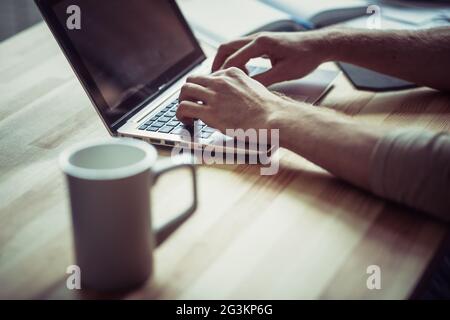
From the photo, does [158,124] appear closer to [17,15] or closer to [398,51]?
[398,51]

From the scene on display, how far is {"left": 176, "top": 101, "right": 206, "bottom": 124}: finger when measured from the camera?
947 mm

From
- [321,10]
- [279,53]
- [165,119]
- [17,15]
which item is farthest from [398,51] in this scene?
[17,15]

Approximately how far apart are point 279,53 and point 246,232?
45cm

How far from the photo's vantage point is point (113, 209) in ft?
2.00

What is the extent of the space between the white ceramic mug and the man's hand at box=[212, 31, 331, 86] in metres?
0.46

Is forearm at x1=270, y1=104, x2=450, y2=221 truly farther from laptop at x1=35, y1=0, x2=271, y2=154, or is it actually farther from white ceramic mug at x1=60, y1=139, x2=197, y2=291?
white ceramic mug at x1=60, y1=139, x2=197, y2=291

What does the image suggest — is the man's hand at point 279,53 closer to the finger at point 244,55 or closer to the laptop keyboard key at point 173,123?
the finger at point 244,55

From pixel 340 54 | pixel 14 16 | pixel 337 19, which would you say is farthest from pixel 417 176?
pixel 14 16

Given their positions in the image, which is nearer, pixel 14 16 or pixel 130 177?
→ pixel 130 177

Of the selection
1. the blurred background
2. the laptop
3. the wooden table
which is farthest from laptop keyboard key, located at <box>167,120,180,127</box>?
the blurred background

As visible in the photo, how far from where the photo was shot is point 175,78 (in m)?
1.13

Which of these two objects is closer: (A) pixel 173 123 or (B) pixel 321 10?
(A) pixel 173 123
